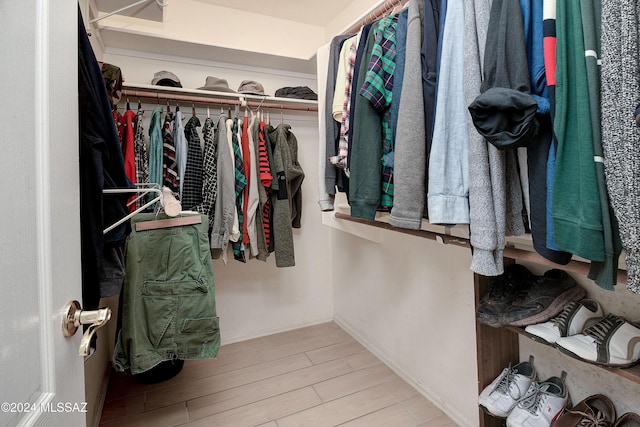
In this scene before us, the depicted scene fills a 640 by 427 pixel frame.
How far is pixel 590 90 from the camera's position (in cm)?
57

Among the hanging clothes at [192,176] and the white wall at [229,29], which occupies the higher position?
the white wall at [229,29]

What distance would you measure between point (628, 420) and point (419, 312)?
909 millimetres

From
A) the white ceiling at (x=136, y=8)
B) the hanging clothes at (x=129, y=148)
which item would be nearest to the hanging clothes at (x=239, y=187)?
the hanging clothes at (x=129, y=148)

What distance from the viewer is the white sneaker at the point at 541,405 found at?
1.00 m

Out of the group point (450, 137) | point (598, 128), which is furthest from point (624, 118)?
point (450, 137)

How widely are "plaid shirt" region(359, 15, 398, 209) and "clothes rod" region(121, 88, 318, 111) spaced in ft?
3.93

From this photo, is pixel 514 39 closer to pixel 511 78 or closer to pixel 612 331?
pixel 511 78

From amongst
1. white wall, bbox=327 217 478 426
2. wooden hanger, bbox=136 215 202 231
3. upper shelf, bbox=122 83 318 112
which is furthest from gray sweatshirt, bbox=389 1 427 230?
upper shelf, bbox=122 83 318 112

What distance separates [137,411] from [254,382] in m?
0.62

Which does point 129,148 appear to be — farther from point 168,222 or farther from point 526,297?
point 526,297

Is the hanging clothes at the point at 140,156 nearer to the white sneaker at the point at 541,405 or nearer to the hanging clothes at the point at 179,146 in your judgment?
the hanging clothes at the point at 179,146

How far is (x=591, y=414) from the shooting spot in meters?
0.95

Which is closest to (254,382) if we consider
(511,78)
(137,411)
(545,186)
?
(137,411)

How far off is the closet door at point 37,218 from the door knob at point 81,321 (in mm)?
16
